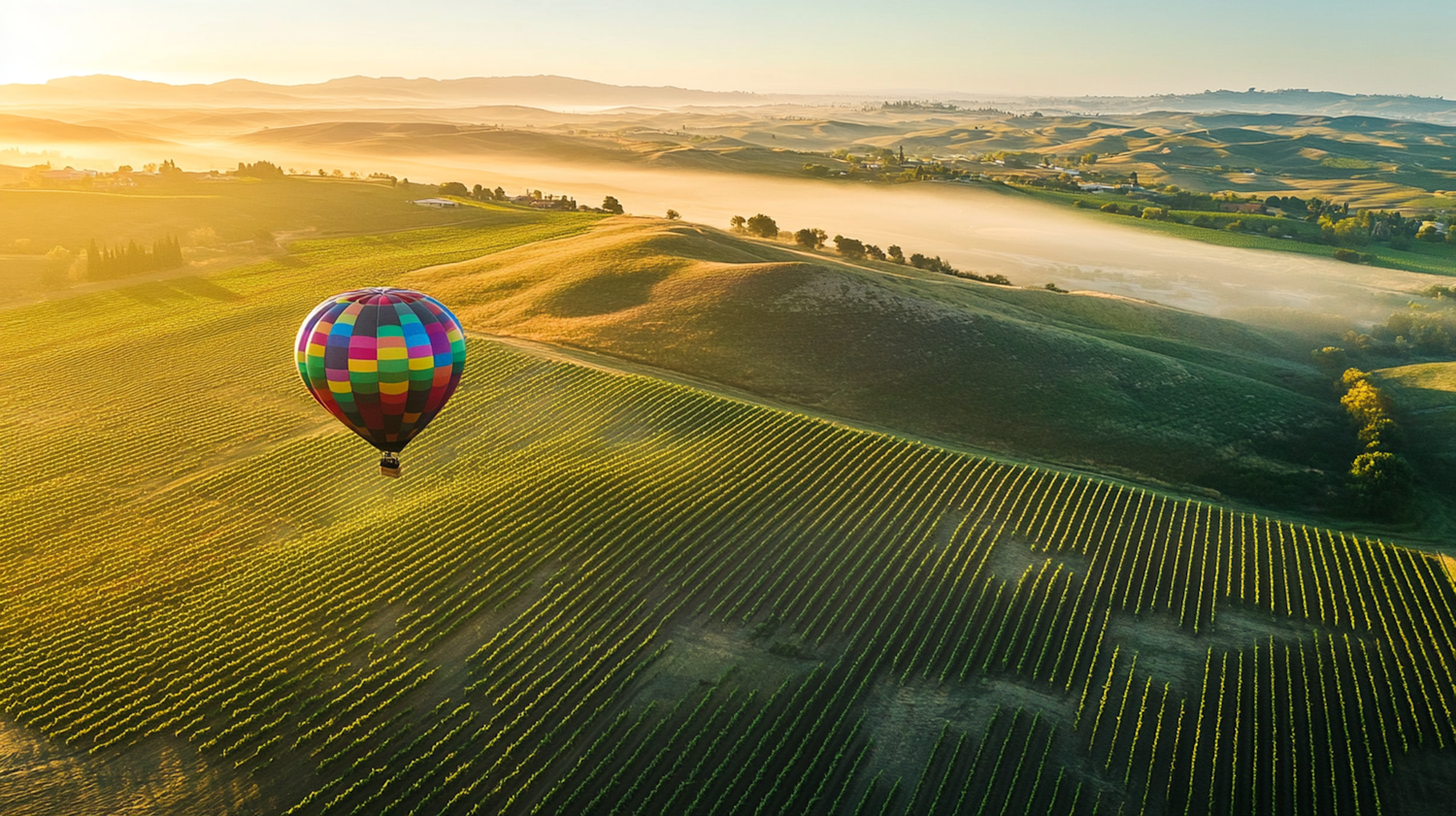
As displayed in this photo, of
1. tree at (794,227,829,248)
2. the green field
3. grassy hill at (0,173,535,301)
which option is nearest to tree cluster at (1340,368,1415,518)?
tree at (794,227,829,248)

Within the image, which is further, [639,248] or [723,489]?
[639,248]

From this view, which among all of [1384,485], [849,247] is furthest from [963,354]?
[849,247]

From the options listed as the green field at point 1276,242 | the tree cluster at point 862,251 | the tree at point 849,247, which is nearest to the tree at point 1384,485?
the tree cluster at point 862,251

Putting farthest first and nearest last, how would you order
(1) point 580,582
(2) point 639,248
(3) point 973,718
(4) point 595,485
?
1. (2) point 639,248
2. (4) point 595,485
3. (1) point 580,582
4. (3) point 973,718

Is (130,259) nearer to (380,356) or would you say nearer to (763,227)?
(763,227)

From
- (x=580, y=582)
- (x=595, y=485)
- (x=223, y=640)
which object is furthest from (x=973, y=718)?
(x=223, y=640)

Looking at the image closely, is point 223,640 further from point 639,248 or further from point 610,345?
point 639,248

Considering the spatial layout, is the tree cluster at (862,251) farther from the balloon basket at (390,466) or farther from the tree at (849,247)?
the balloon basket at (390,466)

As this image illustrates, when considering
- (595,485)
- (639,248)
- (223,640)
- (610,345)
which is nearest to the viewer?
(223,640)
